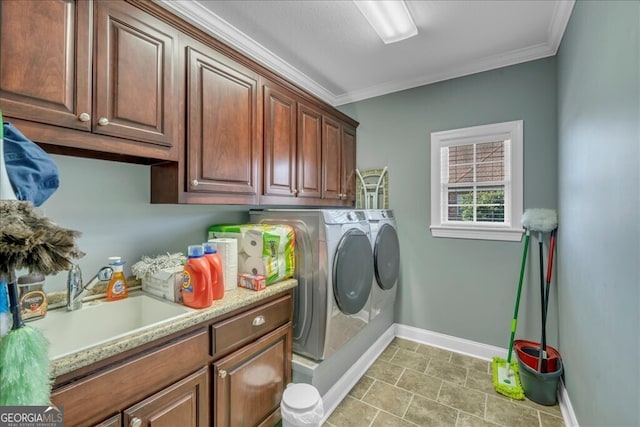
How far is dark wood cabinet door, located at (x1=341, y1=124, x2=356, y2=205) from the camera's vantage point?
9.40ft

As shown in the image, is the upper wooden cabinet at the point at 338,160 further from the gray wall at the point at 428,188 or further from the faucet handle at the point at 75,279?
the faucet handle at the point at 75,279

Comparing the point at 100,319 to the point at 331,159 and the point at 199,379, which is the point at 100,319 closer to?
the point at 199,379

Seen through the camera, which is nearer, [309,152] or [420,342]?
[309,152]

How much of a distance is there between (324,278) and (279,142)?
105cm

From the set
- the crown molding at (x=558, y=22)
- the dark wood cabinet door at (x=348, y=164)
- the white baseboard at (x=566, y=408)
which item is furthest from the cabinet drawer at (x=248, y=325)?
the crown molding at (x=558, y=22)

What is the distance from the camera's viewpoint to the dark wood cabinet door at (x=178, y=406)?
1.04m

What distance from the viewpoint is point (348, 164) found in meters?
2.96

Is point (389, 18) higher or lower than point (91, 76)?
higher

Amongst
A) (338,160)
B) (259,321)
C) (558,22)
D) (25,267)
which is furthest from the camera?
(338,160)

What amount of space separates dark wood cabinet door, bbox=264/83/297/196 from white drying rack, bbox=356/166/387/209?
1068 mm

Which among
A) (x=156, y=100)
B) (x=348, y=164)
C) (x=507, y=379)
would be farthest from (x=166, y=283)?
(x=507, y=379)

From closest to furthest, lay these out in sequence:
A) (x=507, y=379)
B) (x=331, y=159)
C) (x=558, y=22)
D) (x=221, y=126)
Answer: (x=221, y=126), (x=558, y=22), (x=507, y=379), (x=331, y=159)

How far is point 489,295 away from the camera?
2438 millimetres

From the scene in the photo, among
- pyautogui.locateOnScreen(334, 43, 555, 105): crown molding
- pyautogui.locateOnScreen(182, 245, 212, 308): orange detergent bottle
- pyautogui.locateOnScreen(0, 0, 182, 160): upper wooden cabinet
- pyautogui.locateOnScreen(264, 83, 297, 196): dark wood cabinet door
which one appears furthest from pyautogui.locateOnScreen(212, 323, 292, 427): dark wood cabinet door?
pyautogui.locateOnScreen(334, 43, 555, 105): crown molding
